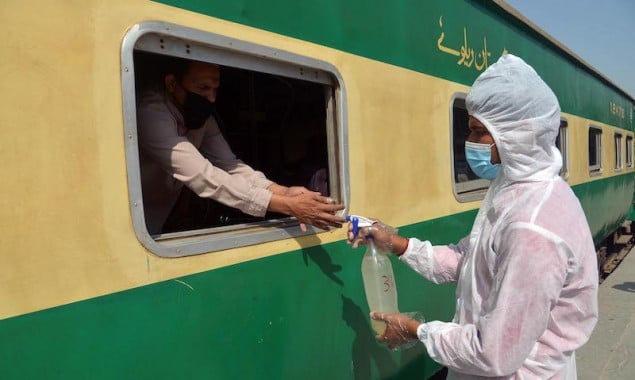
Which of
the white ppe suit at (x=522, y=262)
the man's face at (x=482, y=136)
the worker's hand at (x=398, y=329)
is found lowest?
the worker's hand at (x=398, y=329)

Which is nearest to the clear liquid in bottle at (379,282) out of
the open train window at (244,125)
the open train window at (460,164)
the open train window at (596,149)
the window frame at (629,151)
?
the open train window at (244,125)

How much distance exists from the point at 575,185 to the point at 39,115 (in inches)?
247

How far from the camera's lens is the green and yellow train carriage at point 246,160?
4.36 feet

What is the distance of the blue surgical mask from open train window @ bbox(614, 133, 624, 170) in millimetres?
9051

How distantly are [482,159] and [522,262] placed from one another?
404 millimetres

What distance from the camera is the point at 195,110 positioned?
2014 millimetres

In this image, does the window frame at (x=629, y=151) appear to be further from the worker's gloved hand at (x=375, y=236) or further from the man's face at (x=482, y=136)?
the man's face at (x=482, y=136)

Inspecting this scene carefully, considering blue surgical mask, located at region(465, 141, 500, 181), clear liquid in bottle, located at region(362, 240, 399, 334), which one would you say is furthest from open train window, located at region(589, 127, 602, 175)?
blue surgical mask, located at region(465, 141, 500, 181)

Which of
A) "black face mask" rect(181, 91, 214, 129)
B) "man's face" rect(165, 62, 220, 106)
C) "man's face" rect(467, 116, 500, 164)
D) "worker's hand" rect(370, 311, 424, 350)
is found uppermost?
"man's face" rect(165, 62, 220, 106)

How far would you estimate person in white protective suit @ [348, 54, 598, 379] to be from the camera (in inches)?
59.7

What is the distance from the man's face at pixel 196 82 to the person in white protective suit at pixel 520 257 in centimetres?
91

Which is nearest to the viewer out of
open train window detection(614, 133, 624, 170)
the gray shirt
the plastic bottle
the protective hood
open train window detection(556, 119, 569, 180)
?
the protective hood

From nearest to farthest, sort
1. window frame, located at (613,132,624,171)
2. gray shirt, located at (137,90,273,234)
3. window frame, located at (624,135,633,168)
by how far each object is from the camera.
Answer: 1. gray shirt, located at (137,90,273,234)
2. window frame, located at (613,132,624,171)
3. window frame, located at (624,135,633,168)

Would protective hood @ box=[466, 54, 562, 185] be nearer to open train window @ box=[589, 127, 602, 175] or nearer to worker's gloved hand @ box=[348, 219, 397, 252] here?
worker's gloved hand @ box=[348, 219, 397, 252]
